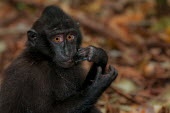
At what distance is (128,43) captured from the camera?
1147 centimetres

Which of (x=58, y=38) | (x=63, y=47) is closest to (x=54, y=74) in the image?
(x=63, y=47)

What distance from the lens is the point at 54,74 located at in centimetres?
658

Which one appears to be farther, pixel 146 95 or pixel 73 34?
pixel 146 95

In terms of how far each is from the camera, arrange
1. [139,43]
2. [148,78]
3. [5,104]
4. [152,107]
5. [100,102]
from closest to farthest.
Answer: [5,104], [152,107], [100,102], [148,78], [139,43]

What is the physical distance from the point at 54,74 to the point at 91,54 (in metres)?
0.60

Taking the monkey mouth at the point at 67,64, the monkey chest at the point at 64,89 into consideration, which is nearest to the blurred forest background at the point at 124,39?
the monkey chest at the point at 64,89

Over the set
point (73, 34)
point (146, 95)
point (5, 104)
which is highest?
point (73, 34)

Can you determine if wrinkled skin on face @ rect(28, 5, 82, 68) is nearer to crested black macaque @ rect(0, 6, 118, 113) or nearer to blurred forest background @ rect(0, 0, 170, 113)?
crested black macaque @ rect(0, 6, 118, 113)

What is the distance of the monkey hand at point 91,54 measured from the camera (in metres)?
6.43

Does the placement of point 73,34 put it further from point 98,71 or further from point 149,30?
point 149,30

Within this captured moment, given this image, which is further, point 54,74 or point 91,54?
point 54,74

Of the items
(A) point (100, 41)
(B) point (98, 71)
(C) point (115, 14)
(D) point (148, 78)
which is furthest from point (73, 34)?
(C) point (115, 14)

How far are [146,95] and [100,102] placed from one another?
40.4 inches

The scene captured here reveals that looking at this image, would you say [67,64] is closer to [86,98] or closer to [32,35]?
[86,98]
